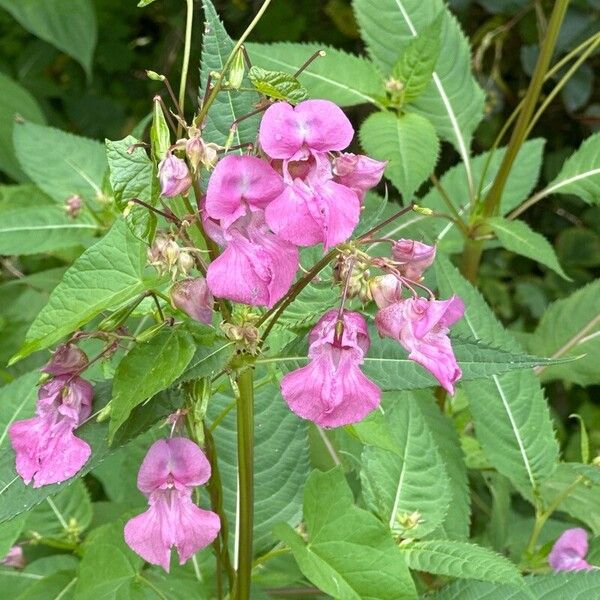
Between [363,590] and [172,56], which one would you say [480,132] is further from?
[363,590]

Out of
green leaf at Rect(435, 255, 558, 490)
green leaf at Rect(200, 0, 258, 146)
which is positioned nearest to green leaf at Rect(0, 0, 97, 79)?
green leaf at Rect(435, 255, 558, 490)

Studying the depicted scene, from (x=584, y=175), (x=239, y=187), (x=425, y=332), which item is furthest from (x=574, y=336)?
(x=239, y=187)

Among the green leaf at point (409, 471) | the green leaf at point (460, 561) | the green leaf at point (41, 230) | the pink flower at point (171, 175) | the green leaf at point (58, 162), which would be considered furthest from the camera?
→ the green leaf at point (58, 162)

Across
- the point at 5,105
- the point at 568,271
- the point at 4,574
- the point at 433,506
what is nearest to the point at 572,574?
the point at 433,506

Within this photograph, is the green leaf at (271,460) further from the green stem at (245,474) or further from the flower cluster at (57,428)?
the flower cluster at (57,428)

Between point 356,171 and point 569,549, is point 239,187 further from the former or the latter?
point 569,549

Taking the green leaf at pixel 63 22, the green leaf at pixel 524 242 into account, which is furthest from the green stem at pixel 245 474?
the green leaf at pixel 63 22
